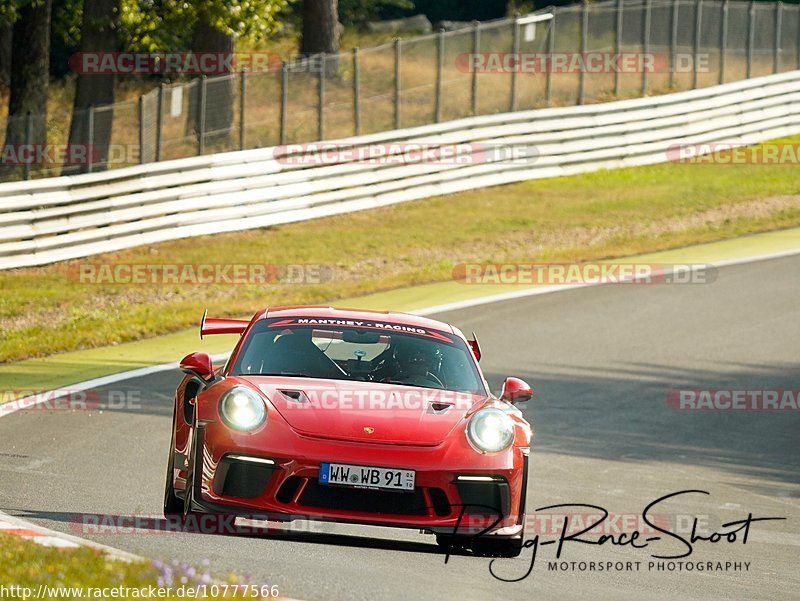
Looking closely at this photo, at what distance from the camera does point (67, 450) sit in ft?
36.1

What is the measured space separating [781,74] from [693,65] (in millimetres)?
1939

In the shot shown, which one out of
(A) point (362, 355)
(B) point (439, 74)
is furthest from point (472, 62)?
(A) point (362, 355)

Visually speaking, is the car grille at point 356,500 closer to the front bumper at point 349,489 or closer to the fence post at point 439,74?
the front bumper at point 349,489

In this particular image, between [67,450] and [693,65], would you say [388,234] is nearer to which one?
[693,65]

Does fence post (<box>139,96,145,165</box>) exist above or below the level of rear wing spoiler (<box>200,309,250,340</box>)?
below

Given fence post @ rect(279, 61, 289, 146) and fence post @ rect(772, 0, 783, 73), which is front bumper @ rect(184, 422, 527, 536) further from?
fence post @ rect(772, 0, 783, 73)

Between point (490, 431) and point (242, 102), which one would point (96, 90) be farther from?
point (490, 431)

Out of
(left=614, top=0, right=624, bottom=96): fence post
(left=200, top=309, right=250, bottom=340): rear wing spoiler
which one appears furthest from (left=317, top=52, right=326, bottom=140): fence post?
(left=200, top=309, right=250, bottom=340): rear wing spoiler

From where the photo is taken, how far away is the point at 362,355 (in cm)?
920

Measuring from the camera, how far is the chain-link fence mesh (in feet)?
77.7

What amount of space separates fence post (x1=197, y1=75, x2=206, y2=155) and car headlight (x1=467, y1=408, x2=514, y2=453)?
16.7 meters

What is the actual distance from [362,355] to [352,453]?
5.30 feet

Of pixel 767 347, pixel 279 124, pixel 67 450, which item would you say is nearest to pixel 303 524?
pixel 67 450

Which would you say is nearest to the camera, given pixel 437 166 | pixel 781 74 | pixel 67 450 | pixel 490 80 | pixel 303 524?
pixel 303 524
